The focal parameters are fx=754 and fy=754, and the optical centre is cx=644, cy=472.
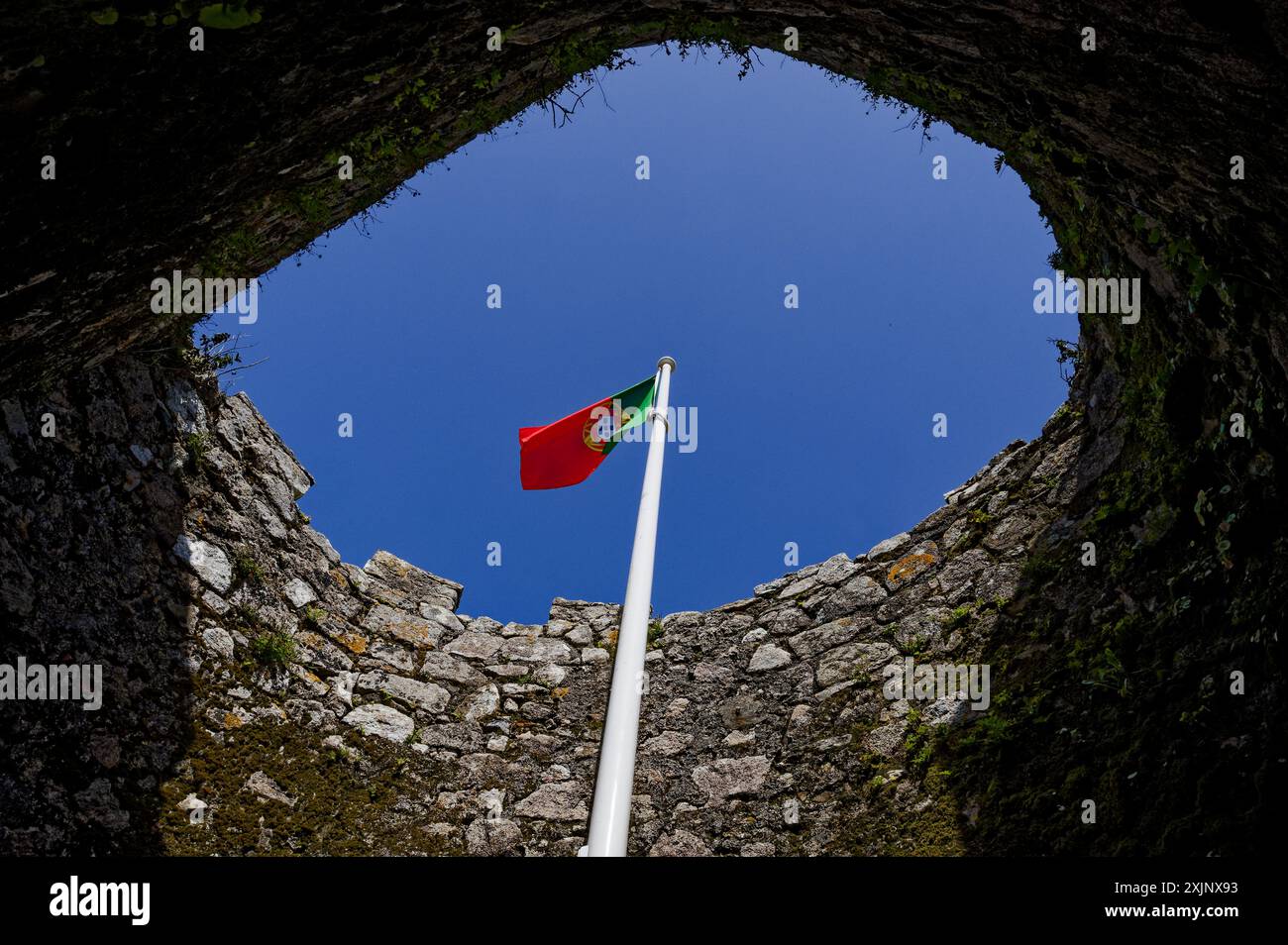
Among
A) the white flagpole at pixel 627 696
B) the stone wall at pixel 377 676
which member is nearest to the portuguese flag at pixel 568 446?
the white flagpole at pixel 627 696

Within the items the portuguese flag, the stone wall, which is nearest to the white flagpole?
the portuguese flag

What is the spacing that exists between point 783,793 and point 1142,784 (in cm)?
208

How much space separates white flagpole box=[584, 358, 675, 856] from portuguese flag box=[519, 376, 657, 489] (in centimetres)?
94

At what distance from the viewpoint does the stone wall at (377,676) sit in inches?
153

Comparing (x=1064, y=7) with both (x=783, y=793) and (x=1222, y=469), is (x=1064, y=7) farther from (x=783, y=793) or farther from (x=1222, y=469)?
(x=783, y=793)

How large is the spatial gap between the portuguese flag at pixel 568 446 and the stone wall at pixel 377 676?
1.39m

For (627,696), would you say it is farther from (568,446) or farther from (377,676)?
(568,446)

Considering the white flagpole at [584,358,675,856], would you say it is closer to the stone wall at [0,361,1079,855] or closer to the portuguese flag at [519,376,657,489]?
the portuguese flag at [519,376,657,489]

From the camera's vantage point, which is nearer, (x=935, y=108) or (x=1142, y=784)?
(x=1142, y=784)

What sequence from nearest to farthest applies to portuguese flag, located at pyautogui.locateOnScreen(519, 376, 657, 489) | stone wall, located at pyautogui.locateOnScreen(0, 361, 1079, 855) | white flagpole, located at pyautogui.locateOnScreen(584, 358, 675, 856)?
1. white flagpole, located at pyautogui.locateOnScreen(584, 358, 675, 856)
2. stone wall, located at pyautogui.locateOnScreen(0, 361, 1079, 855)
3. portuguese flag, located at pyautogui.locateOnScreen(519, 376, 657, 489)

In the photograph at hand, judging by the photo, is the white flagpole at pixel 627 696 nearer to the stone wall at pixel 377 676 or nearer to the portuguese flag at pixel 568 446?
the portuguese flag at pixel 568 446

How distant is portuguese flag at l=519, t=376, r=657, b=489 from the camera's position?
6.36 metres
